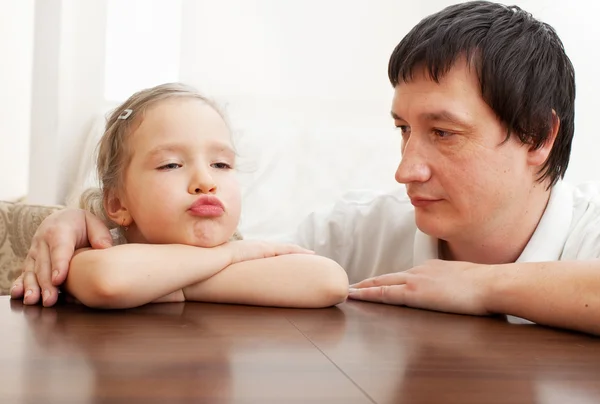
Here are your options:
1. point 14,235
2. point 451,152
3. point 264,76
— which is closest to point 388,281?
point 451,152

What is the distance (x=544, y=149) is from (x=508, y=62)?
20 cm

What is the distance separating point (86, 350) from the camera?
0.69 meters

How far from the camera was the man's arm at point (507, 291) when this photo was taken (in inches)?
39.4

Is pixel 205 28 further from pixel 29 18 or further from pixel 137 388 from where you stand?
pixel 137 388

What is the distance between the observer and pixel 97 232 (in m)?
1.17

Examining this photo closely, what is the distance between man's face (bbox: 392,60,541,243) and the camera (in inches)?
54.0

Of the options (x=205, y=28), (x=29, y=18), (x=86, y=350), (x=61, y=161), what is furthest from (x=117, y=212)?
(x=29, y=18)

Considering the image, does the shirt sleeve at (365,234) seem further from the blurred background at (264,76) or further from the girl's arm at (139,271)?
the blurred background at (264,76)

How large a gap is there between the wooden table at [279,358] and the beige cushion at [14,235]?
107cm

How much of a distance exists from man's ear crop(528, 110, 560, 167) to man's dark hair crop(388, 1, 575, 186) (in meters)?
0.01

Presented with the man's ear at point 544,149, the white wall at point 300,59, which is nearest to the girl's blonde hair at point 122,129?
the man's ear at point 544,149

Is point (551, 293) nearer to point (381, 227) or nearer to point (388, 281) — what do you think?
Answer: point (388, 281)

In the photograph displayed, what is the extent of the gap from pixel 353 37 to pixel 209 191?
2.34 m

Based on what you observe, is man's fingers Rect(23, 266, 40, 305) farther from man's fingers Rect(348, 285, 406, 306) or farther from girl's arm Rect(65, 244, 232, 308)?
man's fingers Rect(348, 285, 406, 306)
